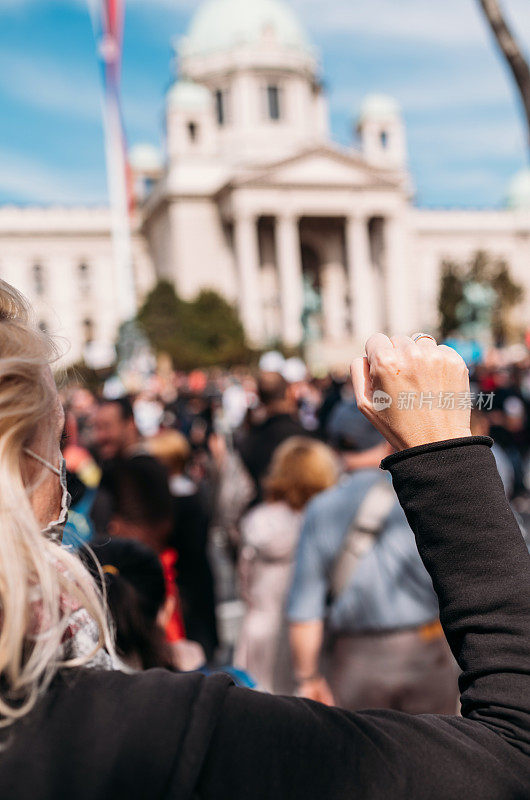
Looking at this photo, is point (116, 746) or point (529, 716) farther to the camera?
point (529, 716)

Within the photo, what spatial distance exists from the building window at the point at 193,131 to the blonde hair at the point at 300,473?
5247cm

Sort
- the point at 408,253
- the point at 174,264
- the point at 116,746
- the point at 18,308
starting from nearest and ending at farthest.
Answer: the point at 116,746
the point at 18,308
the point at 174,264
the point at 408,253

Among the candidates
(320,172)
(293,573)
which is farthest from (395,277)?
(293,573)

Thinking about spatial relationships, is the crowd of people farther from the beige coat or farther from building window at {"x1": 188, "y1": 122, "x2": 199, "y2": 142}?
building window at {"x1": 188, "y1": 122, "x2": 199, "y2": 142}

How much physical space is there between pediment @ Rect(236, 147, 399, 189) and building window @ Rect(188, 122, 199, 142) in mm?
8951

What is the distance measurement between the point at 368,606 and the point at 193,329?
38343mm

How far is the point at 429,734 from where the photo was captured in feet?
3.42

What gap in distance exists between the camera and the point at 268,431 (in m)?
5.88

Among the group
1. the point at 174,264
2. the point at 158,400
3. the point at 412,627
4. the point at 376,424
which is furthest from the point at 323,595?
the point at 174,264

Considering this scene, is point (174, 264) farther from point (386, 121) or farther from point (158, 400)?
point (158, 400)

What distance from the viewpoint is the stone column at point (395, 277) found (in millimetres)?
51156

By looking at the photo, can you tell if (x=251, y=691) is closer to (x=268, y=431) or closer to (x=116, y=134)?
(x=268, y=431)

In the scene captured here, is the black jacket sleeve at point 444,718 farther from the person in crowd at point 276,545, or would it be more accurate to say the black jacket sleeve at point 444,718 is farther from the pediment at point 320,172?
the pediment at point 320,172

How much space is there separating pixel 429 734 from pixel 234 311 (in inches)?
1664
